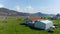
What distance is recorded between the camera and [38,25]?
19672 mm

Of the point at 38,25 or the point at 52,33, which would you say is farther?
the point at 38,25

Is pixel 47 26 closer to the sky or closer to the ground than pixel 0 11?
closer to the ground

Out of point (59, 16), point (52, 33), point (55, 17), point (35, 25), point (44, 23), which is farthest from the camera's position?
point (59, 16)

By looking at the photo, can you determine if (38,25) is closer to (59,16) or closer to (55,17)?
(55,17)

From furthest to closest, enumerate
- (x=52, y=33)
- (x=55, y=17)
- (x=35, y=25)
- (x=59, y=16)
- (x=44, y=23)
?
(x=59, y=16) → (x=55, y=17) → (x=35, y=25) → (x=44, y=23) → (x=52, y=33)

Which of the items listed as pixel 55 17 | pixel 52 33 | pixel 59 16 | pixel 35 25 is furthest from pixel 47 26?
pixel 59 16

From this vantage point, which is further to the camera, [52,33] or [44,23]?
[44,23]

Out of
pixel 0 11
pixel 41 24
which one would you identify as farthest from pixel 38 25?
pixel 0 11

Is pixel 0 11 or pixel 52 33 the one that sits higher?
pixel 0 11

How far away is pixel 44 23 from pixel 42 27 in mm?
714

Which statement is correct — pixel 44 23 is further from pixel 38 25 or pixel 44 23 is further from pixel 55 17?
pixel 55 17

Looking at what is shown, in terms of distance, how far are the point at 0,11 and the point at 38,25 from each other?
2300 cm

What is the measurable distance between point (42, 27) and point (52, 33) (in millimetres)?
4554

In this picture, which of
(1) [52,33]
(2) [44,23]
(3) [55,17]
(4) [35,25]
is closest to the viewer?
(1) [52,33]
